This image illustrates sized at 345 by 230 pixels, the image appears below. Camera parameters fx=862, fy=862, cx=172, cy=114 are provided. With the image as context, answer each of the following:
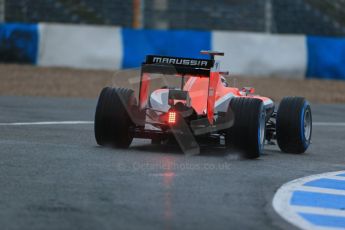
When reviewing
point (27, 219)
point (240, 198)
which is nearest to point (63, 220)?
point (27, 219)

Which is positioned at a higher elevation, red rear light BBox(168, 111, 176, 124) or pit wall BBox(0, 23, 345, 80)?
red rear light BBox(168, 111, 176, 124)

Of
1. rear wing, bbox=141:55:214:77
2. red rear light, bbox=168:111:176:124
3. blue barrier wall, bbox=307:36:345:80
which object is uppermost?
rear wing, bbox=141:55:214:77

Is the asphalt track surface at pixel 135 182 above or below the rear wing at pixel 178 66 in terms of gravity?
below

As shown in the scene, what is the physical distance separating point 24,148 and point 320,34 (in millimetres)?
18206

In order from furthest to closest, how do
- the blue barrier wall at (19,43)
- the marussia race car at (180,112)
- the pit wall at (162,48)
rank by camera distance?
the pit wall at (162,48) → the blue barrier wall at (19,43) → the marussia race car at (180,112)

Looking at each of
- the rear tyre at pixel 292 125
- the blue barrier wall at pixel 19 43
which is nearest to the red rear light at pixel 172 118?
the rear tyre at pixel 292 125

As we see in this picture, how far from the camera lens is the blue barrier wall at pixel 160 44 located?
2186cm

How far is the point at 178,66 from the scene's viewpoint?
10.1 meters

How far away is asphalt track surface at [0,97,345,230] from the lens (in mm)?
6134

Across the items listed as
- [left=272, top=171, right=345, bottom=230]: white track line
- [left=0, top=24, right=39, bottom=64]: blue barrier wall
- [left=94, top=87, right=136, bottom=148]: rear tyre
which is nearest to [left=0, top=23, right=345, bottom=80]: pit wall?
[left=0, top=24, right=39, bottom=64]: blue barrier wall

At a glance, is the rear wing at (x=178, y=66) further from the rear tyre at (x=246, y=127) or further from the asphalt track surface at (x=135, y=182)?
the asphalt track surface at (x=135, y=182)

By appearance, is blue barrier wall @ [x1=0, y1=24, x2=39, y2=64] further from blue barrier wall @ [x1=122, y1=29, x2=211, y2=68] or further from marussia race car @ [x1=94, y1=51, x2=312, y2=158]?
marussia race car @ [x1=94, y1=51, x2=312, y2=158]

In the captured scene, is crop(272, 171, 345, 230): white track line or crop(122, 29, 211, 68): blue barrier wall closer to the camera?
crop(272, 171, 345, 230): white track line

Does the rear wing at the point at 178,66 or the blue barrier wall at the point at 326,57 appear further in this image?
the blue barrier wall at the point at 326,57
